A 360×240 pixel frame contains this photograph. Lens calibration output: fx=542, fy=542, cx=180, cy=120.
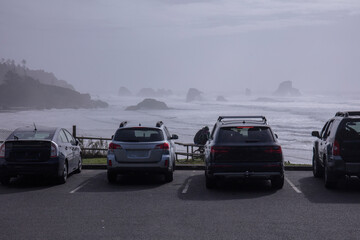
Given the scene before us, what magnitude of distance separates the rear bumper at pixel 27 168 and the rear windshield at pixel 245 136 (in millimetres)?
4113

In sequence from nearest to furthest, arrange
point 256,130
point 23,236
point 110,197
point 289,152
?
point 23,236, point 110,197, point 256,130, point 289,152

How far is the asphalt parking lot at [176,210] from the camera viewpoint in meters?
7.89

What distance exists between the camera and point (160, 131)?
13.7m

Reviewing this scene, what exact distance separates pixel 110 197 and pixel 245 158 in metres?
3.07

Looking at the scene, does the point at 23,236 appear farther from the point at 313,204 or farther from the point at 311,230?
the point at 313,204

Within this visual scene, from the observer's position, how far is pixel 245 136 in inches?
482

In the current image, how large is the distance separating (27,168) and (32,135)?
3.20 feet

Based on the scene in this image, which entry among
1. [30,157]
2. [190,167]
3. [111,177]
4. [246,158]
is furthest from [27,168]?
[190,167]

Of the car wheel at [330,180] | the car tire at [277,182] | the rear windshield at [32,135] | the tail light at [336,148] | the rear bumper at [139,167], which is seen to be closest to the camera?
the tail light at [336,148]

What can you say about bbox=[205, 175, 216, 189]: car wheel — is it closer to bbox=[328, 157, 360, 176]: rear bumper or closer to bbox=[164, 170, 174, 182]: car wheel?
bbox=[164, 170, 174, 182]: car wheel

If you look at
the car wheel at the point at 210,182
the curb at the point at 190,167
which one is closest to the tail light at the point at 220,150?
the car wheel at the point at 210,182

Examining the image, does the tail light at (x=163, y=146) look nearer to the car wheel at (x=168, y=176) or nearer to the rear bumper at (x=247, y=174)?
the car wheel at (x=168, y=176)

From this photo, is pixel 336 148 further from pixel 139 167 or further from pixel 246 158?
pixel 139 167

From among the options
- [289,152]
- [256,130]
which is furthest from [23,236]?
[289,152]
